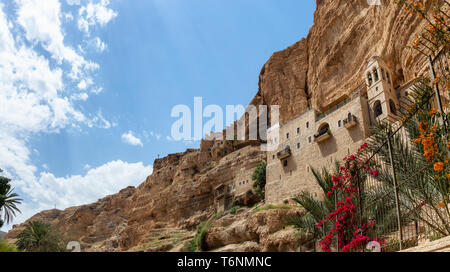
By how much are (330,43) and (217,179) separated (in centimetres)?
2290

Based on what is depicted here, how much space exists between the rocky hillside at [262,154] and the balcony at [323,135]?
664 cm

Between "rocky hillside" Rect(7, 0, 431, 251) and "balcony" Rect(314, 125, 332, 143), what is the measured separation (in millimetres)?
6640

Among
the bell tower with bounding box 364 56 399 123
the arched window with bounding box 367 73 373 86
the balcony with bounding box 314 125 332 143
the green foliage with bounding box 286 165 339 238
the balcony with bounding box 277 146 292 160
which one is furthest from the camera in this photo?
the balcony with bounding box 277 146 292 160

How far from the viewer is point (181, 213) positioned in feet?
165

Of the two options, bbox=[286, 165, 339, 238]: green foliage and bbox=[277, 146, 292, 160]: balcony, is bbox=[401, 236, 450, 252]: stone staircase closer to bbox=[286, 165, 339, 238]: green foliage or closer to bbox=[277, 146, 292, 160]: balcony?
bbox=[286, 165, 339, 238]: green foliage

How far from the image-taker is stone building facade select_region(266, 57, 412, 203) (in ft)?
90.3

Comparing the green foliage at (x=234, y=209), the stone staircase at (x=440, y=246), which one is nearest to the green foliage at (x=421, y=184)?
the stone staircase at (x=440, y=246)

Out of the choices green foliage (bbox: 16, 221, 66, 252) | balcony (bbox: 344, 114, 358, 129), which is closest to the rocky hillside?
balcony (bbox: 344, 114, 358, 129)

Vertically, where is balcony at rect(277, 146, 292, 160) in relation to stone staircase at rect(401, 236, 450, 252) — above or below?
above

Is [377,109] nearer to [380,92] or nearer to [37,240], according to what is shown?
[380,92]

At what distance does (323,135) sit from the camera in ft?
96.9

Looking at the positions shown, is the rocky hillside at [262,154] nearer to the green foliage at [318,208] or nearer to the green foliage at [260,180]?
the green foliage at [260,180]
